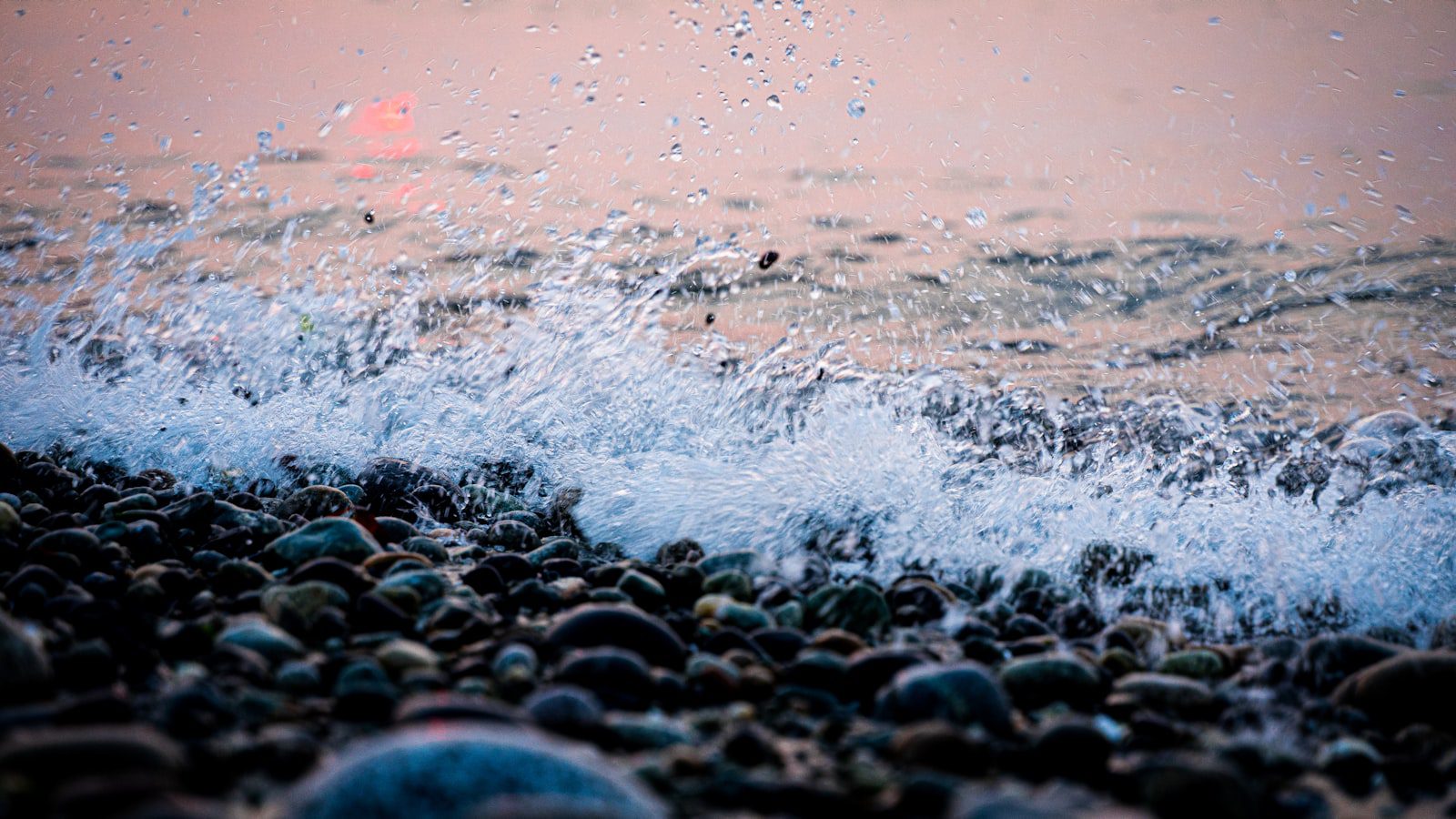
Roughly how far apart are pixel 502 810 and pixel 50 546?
2699 millimetres

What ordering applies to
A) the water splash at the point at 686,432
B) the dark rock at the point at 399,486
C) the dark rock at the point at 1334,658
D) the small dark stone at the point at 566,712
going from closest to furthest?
1. the small dark stone at the point at 566,712
2. the dark rock at the point at 1334,658
3. the water splash at the point at 686,432
4. the dark rock at the point at 399,486

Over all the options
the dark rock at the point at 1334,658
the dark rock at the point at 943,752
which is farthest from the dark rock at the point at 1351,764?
the dark rock at the point at 943,752

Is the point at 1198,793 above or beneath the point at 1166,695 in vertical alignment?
above

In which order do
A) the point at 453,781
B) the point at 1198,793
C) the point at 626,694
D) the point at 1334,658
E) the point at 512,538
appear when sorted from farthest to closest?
the point at 512,538 → the point at 1334,658 → the point at 626,694 → the point at 1198,793 → the point at 453,781

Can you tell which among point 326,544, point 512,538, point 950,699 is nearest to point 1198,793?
point 950,699

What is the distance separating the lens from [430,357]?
7289mm

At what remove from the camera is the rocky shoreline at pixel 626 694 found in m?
1.50

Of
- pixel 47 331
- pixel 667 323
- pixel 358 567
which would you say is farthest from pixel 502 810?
pixel 47 331

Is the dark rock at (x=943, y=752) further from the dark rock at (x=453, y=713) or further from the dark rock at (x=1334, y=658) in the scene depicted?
the dark rock at (x=1334, y=658)

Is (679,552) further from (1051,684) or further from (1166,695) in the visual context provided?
(1166,695)

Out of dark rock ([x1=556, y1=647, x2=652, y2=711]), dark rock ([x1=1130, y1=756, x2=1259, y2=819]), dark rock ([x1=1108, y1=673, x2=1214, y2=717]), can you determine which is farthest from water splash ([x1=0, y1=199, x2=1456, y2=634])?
dark rock ([x1=1130, y1=756, x2=1259, y2=819])

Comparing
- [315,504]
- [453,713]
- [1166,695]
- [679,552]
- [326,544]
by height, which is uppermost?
[453,713]

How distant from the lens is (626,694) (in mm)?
2268

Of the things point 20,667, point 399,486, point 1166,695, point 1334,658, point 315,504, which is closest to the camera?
point 20,667
